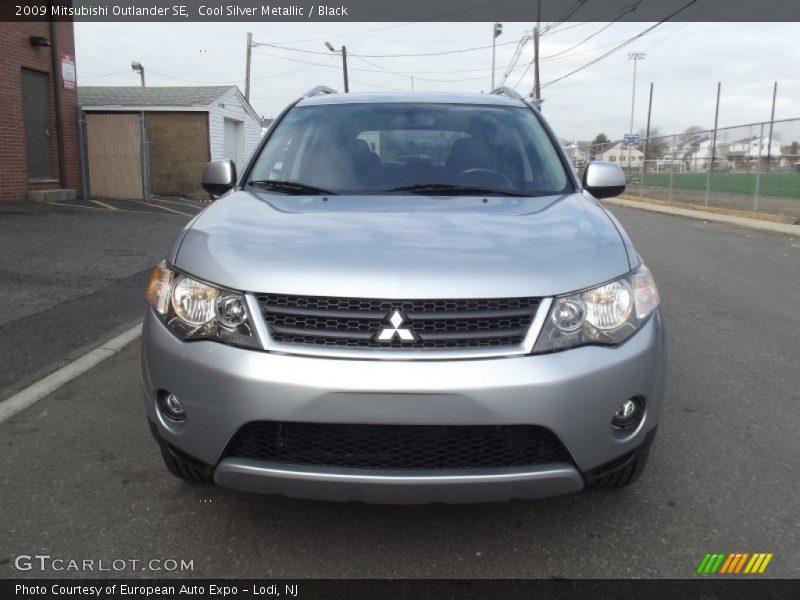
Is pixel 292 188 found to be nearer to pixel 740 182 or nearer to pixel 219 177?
pixel 219 177

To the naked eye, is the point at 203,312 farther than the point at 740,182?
No

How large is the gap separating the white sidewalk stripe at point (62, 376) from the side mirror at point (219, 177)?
162 centimetres

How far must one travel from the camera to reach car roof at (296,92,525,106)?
4.18m

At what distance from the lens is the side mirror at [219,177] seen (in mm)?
3861

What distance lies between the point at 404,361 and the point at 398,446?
29 cm

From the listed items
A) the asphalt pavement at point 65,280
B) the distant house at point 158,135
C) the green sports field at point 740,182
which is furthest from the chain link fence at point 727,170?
the distant house at point 158,135

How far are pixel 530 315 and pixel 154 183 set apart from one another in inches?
885

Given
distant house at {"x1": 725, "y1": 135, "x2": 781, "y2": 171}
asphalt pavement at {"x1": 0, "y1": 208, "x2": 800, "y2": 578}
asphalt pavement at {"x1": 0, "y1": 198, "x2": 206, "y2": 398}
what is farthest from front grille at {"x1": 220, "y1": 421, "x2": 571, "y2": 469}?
distant house at {"x1": 725, "y1": 135, "x2": 781, "y2": 171}

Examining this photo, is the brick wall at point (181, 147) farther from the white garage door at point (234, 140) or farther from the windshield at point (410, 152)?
the windshield at point (410, 152)

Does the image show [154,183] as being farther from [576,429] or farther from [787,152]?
[576,429]

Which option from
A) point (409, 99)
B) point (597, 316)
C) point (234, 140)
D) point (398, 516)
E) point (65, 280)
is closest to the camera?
point (597, 316)

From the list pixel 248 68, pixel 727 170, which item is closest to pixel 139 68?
pixel 248 68

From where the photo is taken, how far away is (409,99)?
13.8 feet

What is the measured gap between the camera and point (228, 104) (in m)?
25.2
